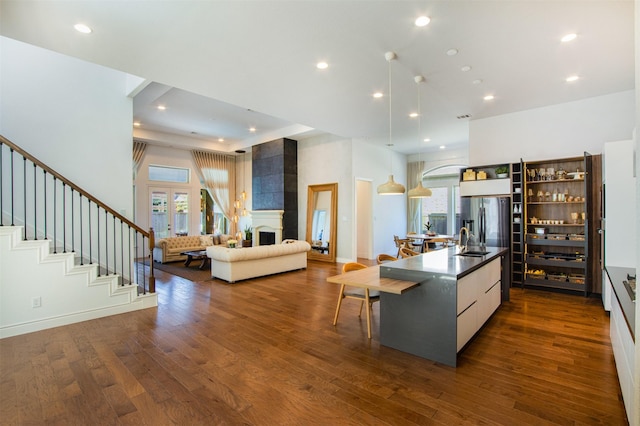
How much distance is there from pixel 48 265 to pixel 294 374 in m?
3.44

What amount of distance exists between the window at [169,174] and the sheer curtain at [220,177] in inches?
20.6

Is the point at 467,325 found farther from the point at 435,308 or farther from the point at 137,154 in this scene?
the point at 137,154

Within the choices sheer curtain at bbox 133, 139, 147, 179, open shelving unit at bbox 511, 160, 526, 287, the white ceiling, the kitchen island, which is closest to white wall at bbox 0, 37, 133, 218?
the white ceiling

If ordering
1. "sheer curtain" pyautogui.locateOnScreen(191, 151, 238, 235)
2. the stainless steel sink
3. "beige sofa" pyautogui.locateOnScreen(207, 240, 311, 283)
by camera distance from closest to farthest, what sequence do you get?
the stainless steel sink → "beige sofa" pyautogui.locateOnScreen(207, 240, 311, 283) → "sheer curtain" pyautogui.locateOnScreen(191, 151, 238, 235)

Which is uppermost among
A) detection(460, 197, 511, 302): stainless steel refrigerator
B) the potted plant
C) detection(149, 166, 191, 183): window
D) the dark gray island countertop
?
detection(149, 166, 191, 183): window

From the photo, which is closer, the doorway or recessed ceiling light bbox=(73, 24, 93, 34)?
recessed ceiling light bbox=(73, 24, 93, 34)

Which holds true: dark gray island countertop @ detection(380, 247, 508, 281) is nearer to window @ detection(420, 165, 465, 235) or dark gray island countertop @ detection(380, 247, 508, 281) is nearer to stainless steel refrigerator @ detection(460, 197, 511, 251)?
stainless steel refrigerator @ detection(460, 197, 511, 251)

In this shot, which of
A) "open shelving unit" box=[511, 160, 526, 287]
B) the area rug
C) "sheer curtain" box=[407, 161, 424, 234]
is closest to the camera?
"open shelving unit" box=[511, 160, 526, 287]

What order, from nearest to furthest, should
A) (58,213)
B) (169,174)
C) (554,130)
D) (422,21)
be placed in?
1. (422,21)
2. (58,213)
3. (554,130)
4. (169,174)

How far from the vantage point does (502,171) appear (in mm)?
5797

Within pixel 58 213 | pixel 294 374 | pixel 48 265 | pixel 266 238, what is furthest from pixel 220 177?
pixel 294 374

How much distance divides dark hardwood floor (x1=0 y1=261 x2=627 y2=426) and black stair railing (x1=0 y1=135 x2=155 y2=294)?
1247mm

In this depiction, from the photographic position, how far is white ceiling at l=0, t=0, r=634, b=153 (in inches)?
110

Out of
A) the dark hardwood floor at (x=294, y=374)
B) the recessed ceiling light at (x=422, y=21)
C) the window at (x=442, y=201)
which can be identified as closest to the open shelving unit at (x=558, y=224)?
the dark hardwood floor at (x=294, y=374)
